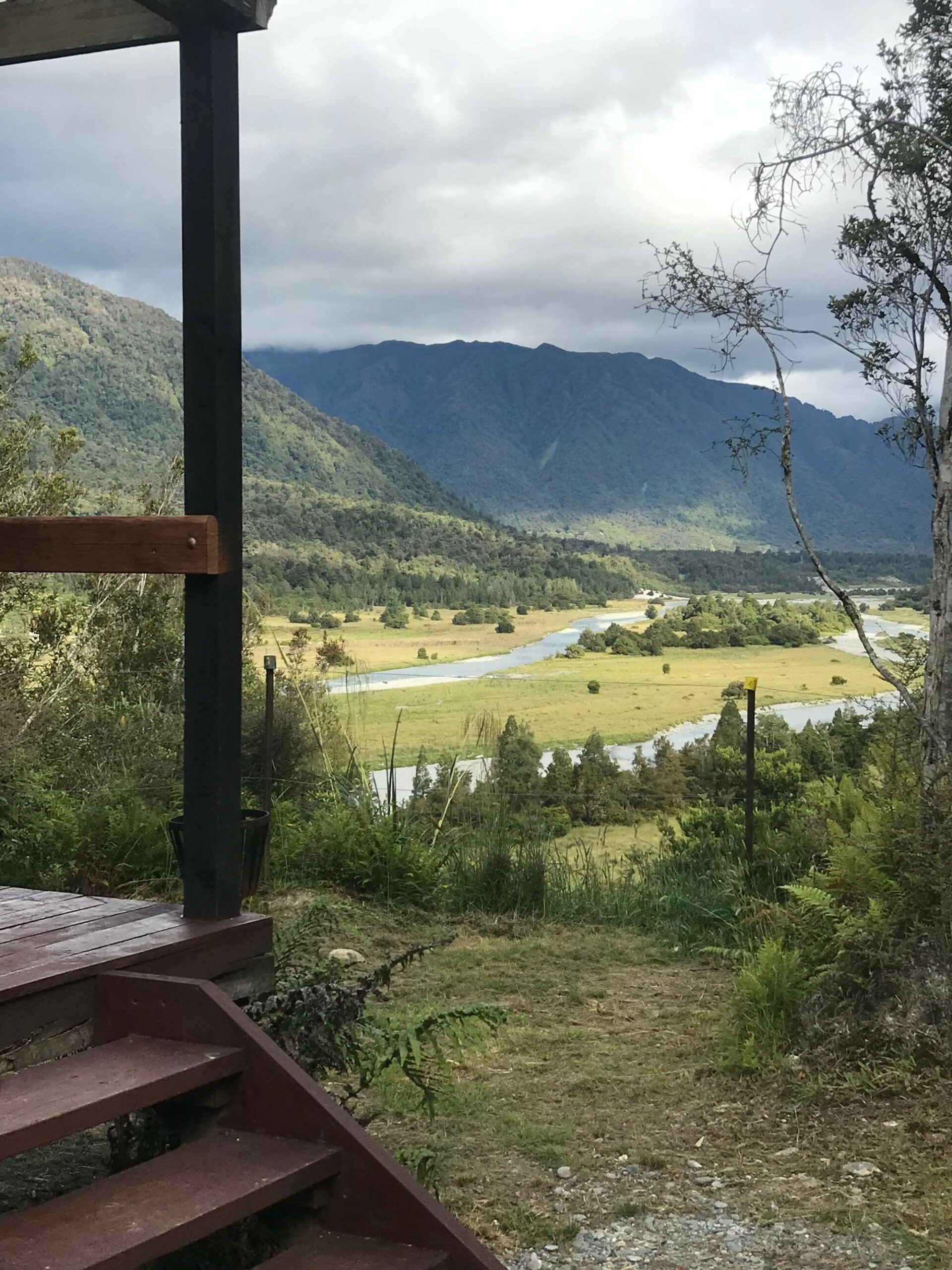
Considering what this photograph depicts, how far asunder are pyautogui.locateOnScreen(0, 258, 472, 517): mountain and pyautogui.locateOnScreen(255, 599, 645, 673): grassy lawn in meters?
5.76

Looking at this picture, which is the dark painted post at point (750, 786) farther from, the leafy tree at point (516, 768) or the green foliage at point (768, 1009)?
the green foliage at point (768, 1009)

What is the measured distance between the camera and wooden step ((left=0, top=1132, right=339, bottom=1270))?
6.34 ft

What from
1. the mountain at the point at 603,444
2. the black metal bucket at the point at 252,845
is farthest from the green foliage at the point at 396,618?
the black metal bucket at the point at 252,845

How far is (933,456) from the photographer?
5129 millimetres

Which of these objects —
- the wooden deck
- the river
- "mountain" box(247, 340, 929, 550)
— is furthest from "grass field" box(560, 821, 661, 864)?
the wooden deck

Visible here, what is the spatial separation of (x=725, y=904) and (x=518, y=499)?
68.9 metres

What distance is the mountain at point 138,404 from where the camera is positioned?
2589cm

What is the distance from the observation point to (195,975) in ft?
9.41

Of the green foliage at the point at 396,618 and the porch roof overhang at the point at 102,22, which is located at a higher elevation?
the porch roof overhang at the point at 102,22

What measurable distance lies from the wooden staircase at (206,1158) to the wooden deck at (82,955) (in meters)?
0.06

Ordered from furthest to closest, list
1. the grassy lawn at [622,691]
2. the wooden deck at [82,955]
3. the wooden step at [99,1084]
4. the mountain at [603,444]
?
1. the mountain at [603,444]
2. the grassy lawn at [622,691]
3. the wooden deck at [82,955]
4. the wooden step at [99,1084]

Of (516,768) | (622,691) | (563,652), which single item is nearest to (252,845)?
(516,768)

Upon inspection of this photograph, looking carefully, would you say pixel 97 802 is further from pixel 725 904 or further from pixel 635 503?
pixel 635 503

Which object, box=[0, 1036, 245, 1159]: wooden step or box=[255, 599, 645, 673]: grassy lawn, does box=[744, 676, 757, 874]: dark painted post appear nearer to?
box=[0, 1036, 245, 1159]: wooden step
